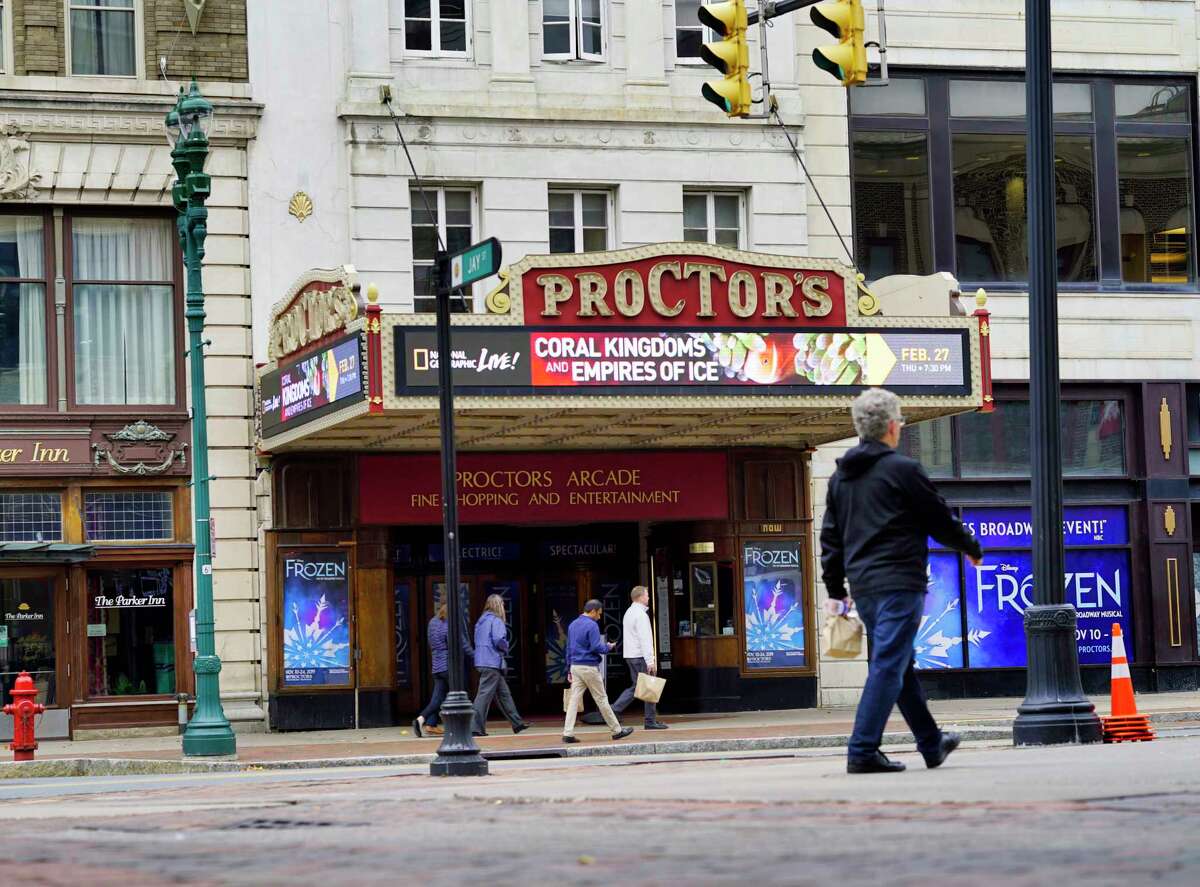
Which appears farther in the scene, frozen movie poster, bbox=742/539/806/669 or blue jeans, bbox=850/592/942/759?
frozen movie poster, bbox=742/539/806/669

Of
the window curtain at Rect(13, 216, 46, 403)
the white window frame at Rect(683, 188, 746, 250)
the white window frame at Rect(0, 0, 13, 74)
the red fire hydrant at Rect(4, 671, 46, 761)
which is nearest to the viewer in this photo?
the red fire hydrant at Rect(4, 671, 46, 761)

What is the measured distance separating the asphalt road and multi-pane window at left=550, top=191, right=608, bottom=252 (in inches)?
692

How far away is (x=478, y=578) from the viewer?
97.7 feet

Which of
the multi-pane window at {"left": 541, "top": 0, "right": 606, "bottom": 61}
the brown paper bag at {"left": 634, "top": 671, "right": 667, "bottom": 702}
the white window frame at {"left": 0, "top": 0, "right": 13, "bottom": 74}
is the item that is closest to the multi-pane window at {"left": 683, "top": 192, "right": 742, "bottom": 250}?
the multi-pane window at {"left": 541, "top": 0, "right": 606, "bottom": 61}

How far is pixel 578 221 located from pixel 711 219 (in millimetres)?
2011

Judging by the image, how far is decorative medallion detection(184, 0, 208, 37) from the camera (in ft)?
89.8

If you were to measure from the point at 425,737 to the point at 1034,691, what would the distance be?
1162cm

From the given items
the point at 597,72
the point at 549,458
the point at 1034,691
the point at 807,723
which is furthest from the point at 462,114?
the point at 1034,691

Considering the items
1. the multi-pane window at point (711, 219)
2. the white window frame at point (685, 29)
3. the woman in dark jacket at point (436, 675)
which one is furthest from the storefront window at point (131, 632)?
the white window frame at point (685, 29)

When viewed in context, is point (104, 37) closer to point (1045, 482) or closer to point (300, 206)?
point (300, 206)

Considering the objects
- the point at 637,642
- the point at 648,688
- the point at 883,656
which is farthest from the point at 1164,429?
the point at 883,656

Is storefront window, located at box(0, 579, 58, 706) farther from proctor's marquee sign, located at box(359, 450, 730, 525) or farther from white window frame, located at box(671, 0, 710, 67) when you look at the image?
white window frame, located at box(671, 0, 710, 67)

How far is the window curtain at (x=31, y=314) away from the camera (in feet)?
89.4

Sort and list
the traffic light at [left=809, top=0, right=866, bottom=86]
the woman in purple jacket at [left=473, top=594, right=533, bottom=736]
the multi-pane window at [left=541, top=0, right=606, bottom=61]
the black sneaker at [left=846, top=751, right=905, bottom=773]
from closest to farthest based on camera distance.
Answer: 1. the black sneaker at [left=846, top=751, right=905, bottom=773]
2. the traffic light at [left=809, top=0, right=866, bottom=86]
3. the woman in purple jacket at [left=473, top=594, right=533, bottom=736]
4. the multi-pane window at [left=541, top=0, right=606, bottom=61]
